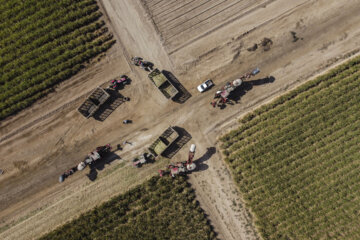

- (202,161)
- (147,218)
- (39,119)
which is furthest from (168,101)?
(39,119)

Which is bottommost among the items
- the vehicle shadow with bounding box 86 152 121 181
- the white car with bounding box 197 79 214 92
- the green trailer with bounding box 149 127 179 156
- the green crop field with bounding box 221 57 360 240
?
the green crop field with bounding box 221 57 360 240

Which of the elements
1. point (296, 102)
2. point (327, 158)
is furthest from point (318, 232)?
point (296, 102)

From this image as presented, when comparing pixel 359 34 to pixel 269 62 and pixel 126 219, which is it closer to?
pixel 269 62

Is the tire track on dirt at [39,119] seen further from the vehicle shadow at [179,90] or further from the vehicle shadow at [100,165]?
the vehicle shadow at [179,90]

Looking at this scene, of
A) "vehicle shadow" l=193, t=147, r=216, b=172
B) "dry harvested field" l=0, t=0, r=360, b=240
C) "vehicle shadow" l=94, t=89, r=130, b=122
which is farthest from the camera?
"vehicle shadow" l=94, t=89, r=130, b=122

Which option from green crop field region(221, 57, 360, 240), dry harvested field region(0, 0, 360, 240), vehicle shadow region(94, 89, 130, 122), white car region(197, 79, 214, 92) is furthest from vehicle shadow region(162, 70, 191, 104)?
green crop field region(221, 57, 360, 240)

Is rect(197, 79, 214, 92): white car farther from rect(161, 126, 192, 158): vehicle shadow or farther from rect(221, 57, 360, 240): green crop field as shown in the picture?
rect(221, 57, 360, 240): green crop field
